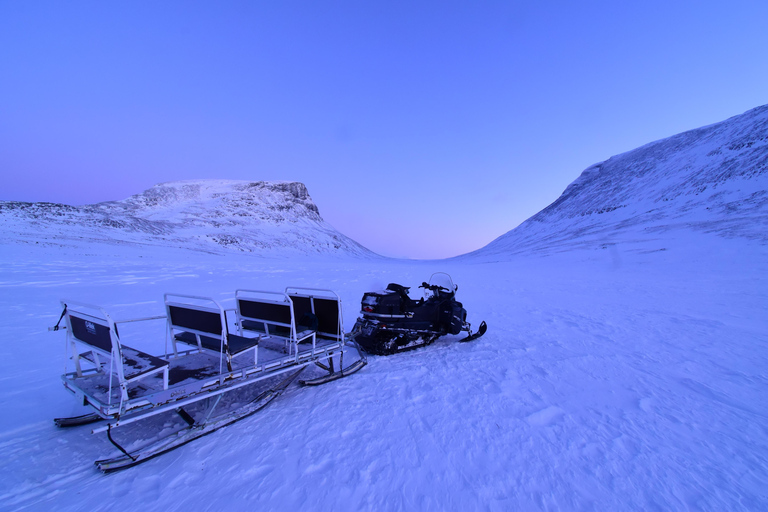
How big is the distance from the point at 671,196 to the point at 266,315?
239 feet

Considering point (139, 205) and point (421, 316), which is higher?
point (139, 205)

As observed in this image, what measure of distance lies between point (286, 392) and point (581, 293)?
14503 millimetres

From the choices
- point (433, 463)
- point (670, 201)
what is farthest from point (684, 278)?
point (670, 201)

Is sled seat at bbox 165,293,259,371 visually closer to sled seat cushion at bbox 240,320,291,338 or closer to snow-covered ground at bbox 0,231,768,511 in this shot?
sled seat cushion at bbox 240,320,291,338

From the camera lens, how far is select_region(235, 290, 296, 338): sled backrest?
511 centimetres

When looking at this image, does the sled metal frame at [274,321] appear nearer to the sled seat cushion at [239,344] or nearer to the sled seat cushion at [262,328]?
the sled seat cushion at [262,328]

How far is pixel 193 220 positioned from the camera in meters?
75.7

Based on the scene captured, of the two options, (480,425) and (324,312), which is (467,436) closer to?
(480,425)

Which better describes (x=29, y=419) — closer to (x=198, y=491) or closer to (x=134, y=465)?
(x=134, y=465)

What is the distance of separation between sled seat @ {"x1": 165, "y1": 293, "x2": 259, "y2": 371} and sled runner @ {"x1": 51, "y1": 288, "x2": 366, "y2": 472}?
→ 0.5 inches

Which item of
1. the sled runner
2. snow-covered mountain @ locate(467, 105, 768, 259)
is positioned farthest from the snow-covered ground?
snow-covered mountain @ locate(467, 105, 768, 259)

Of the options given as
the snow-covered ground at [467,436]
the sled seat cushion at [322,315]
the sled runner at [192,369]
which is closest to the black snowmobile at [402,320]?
the snow-covered ground at [467,436]

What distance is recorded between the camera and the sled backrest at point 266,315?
511 cm

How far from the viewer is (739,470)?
11.0 feet
